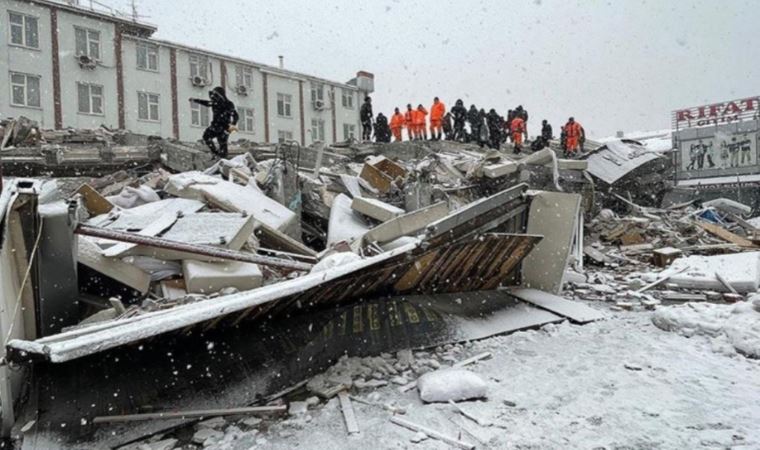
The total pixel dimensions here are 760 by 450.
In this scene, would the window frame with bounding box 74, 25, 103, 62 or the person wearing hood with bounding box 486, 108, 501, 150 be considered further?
the window frame with bounding box 74, 25, 103, 62

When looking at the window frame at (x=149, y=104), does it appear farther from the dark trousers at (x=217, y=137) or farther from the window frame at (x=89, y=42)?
the dark trousers at (x=217, y=137)

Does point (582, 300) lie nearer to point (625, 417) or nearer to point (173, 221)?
point (625, 417)

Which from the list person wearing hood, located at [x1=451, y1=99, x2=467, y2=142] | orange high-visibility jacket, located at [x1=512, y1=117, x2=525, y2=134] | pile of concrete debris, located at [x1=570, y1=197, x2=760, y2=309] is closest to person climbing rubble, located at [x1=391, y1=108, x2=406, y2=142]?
person wearing hood, located at [x1=451, y1=99, x2=467, y2=142]

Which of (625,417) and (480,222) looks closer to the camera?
(625,417)

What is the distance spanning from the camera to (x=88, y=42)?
22.5m

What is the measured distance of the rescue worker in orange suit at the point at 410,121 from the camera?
17.1m

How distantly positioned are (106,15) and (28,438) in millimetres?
25961

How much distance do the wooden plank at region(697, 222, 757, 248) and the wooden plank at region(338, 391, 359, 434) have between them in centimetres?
914

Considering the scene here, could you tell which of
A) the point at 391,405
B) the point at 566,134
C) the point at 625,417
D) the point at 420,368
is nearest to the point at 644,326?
the point at 625,417

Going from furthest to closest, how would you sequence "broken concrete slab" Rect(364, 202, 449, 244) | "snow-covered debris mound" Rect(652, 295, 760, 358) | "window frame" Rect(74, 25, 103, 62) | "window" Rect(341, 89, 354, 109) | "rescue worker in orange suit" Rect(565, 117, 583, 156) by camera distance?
1. "window" Rect(341, 89, 354, 109)
2. "window frame" Rect(74, 25, 103, 62)
3. "rescue worker in orange suit" Rect(565, 117, 583, 156)
4. "broken concrete slab" Rect(364, 202, 449, 244)
5. "snow-covered debris mound" Rect(652, 295, 760, 358)

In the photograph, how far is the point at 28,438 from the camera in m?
2.41

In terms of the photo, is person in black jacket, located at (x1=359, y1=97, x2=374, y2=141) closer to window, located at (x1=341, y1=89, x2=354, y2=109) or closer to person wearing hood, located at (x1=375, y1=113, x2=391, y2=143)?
person wearing hood, located at (x1=375, y1=113, x2=391, y2=143)

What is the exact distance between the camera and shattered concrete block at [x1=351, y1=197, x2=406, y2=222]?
244 inches

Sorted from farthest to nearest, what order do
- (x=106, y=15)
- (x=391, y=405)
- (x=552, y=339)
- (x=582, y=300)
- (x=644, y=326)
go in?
(x=106, y=15) → (x=582, y=300) → (x=644, y=326) → (x=552, y=339) → (x=391, y=405)
